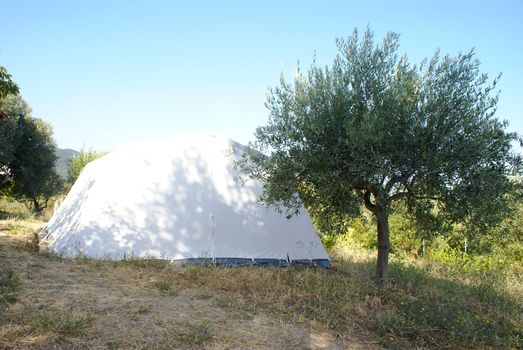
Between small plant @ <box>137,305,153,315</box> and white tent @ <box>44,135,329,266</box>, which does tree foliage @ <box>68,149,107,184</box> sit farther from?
small plant @ <box>137,305,153,315</box>

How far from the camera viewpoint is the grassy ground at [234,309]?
16.2 feet

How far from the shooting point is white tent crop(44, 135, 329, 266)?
1002 cm

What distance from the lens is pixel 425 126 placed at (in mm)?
7062

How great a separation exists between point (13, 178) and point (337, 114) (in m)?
21.5

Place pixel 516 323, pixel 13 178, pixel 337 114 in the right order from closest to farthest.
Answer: pixel 516 323 < pixel 337 114 < pixel 13 178

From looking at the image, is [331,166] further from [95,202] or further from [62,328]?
[95,202]

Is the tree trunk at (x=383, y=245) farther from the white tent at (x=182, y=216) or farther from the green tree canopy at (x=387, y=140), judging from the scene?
the white tent at (x=182, y=216)

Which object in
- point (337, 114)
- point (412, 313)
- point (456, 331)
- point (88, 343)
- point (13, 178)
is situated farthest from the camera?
point (13, 178)

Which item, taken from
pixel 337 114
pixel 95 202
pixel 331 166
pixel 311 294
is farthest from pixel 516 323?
pixel 95 202

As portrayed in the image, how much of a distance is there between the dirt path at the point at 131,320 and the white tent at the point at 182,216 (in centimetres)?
233

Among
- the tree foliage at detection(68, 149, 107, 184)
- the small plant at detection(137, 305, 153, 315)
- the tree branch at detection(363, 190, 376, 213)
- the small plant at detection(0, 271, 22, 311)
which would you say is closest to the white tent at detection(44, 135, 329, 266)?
the tree branch at detection(363, 190, 376, 213)

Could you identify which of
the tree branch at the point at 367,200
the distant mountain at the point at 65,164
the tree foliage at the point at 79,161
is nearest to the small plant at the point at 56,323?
the tree branch at the point at 367,200

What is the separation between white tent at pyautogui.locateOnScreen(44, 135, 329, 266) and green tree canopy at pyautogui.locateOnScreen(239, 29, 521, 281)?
2.35m

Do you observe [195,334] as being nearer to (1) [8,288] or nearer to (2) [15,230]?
(1) [8,288]
